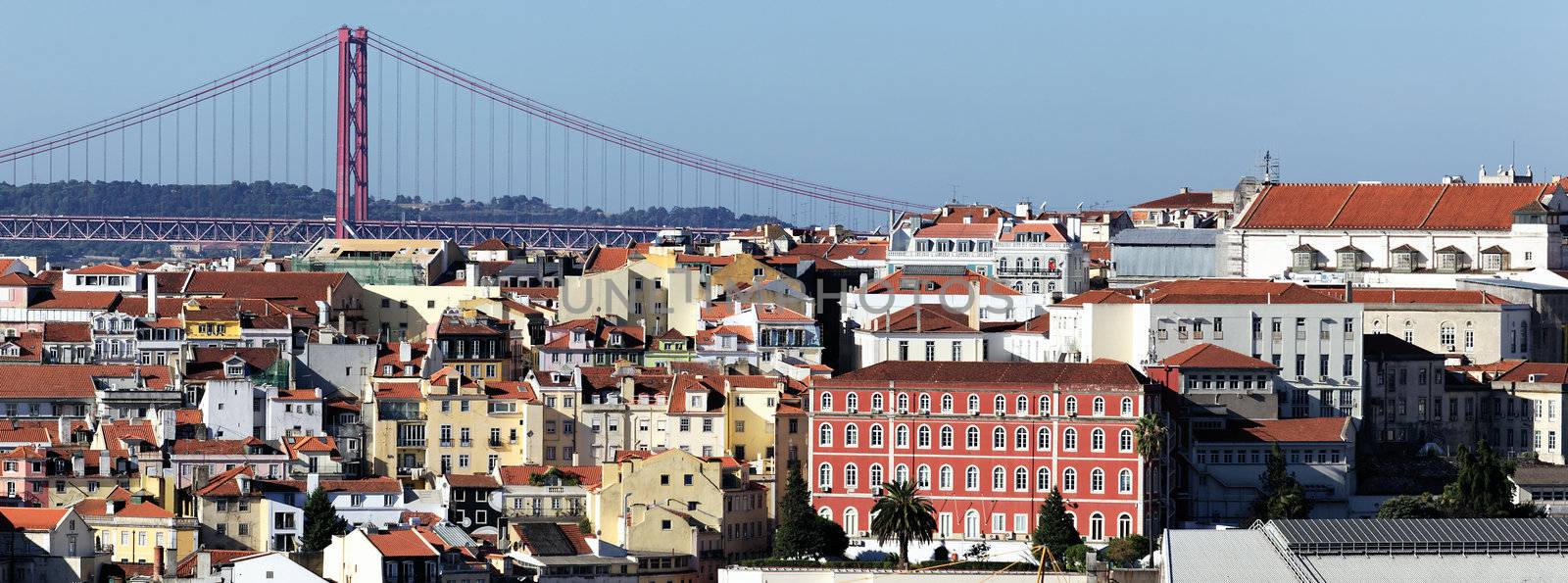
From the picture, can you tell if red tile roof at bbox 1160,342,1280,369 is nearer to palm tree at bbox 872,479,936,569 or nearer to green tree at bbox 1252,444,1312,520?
green tree at bbox 1252,444,1312,520

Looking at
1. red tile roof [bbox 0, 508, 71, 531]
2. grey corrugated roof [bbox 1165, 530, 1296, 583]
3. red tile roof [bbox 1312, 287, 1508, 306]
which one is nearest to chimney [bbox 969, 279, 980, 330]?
red tile roof [bbox 1312, 287, 1508, 306]

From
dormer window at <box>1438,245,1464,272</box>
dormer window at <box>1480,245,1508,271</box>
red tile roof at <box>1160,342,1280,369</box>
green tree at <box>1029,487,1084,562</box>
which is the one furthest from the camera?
dormer window at <box>1438,245,1464,272</box>

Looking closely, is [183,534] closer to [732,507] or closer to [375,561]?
[375,561]

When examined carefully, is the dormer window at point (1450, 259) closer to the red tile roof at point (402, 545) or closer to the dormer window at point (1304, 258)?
the dormer window at point (1304, 258)

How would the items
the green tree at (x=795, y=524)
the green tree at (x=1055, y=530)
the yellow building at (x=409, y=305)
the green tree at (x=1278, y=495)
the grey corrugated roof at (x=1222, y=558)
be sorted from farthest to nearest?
the yellow building at (x=409, y=305) → the green tree at (x=1278, y=495) → the green tree at (x=795, y=524) → the green tree at (x=1055, y=530) → the grey corrugated roof at (x=1222, y=558)

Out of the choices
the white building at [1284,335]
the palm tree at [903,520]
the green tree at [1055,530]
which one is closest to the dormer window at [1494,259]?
the white building at [1284,335]

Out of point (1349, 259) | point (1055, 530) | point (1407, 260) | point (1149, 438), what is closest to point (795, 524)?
point (1055, 530)
